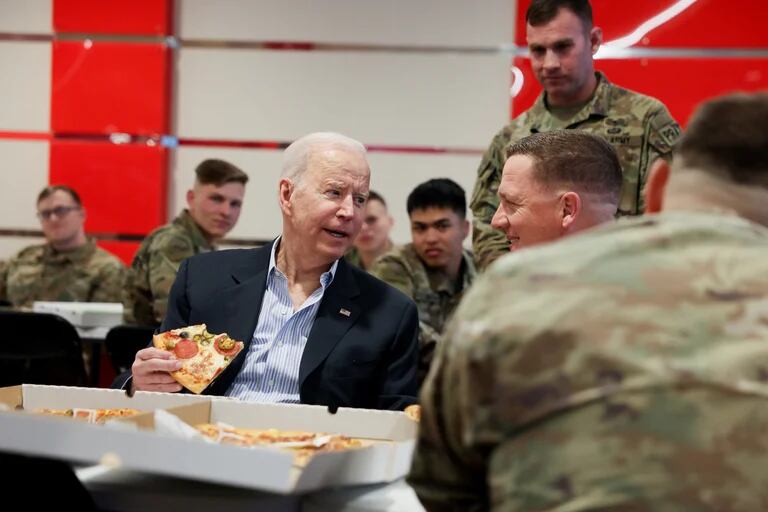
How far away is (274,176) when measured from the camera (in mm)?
6488

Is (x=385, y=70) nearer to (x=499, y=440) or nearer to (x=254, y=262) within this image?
(x=254, y=262)

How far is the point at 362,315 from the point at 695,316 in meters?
1.62

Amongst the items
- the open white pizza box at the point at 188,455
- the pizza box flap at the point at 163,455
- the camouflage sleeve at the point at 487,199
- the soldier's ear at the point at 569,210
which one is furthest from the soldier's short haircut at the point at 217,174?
the pizza box flap at the point at 163,455

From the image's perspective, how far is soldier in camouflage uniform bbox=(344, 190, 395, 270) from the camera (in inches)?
231

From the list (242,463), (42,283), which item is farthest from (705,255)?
(42,283)

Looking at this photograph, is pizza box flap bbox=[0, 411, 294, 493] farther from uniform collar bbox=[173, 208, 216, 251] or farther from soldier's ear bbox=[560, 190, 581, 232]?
uniform collar bbox=[173, 208, 216, 251]

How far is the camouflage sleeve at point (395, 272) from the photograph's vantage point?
4.57 m

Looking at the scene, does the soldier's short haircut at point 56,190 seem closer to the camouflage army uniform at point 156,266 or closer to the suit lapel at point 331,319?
the camouflage army uniform at point 156,266

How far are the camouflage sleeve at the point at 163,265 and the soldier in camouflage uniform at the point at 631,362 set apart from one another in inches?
157

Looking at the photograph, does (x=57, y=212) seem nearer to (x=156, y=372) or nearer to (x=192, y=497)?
(x=156, y=372)

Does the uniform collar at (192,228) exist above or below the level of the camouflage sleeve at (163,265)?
above

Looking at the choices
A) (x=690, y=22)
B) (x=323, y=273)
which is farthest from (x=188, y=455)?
(x=690, y=22)

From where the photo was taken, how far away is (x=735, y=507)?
958mm

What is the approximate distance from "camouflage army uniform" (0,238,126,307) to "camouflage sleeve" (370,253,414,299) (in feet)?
6.90
